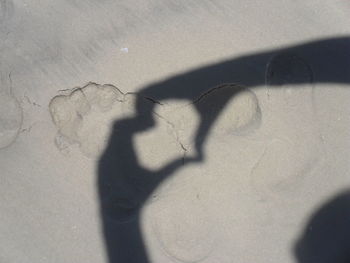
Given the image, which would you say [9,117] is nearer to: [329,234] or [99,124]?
[99,124]

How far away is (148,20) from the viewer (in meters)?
2.56

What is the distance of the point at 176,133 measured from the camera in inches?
99.0

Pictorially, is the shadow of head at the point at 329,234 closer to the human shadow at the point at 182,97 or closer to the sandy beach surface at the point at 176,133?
the sandy beach surface at the point at 176,133

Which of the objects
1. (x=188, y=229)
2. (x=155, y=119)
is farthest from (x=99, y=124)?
(x=188, y=229)

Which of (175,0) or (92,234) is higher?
(175,0)

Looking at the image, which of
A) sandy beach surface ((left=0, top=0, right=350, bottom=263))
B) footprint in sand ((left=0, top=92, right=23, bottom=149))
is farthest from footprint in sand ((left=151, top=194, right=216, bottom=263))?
footprint in sand ((left=0, top=92, right=23, bottom=149))

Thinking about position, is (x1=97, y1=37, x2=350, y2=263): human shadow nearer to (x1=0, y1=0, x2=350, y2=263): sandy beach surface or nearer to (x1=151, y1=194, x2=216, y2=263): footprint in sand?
(x1=0, y1=0, x2=350, y2=263): sandy beach surface

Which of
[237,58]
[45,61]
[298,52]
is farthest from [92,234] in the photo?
[298,52]

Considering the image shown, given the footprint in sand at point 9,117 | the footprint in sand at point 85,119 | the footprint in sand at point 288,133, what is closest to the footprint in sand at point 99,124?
the footprint in sand at point 85,119

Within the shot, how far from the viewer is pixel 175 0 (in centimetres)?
257

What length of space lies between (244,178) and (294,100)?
0.61 m

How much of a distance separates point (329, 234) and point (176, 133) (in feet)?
3.96

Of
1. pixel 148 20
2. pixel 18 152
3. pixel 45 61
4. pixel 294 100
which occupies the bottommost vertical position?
pixel 18 152

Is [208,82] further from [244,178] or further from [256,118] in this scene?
[244,178]
